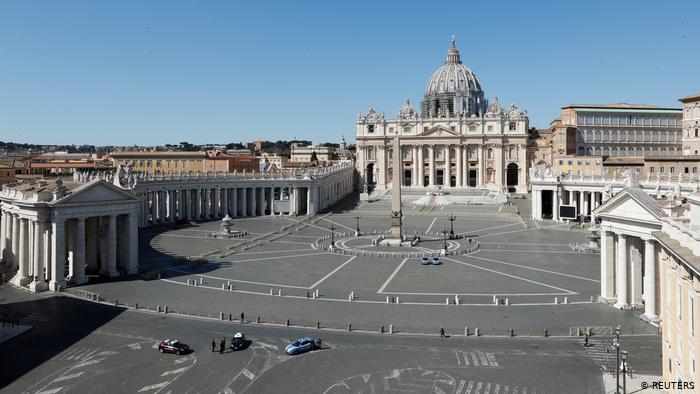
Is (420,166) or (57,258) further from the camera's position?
(420,166)

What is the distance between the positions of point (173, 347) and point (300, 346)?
5932 mm

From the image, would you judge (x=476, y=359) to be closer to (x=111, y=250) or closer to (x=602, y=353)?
(x=602, y=353)

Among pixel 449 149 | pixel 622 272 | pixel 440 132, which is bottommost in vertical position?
pixel 622 272

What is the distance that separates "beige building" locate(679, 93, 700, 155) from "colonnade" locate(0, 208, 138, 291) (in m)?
84.2

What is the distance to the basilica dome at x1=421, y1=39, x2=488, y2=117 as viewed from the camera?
170 m

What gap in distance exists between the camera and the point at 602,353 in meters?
29.4

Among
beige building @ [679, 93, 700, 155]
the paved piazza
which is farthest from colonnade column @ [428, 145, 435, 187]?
the paved piazza

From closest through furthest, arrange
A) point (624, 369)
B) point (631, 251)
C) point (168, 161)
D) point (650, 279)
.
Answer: point (624, 369) → point (650, 279) → point (631, 251) → point (168, 161)

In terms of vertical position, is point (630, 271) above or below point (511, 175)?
below

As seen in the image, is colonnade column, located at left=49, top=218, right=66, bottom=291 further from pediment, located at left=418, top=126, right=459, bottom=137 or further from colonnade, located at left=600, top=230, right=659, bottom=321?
pediment, located at left=418, top=126, right=459, bottom=137

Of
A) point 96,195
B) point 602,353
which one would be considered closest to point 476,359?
point 602,353

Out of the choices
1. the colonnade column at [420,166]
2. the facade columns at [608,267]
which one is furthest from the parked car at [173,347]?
Answer: the colonnade column at [420,166]

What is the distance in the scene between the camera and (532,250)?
60969 millimetres

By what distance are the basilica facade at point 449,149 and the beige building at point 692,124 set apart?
1620 inches
